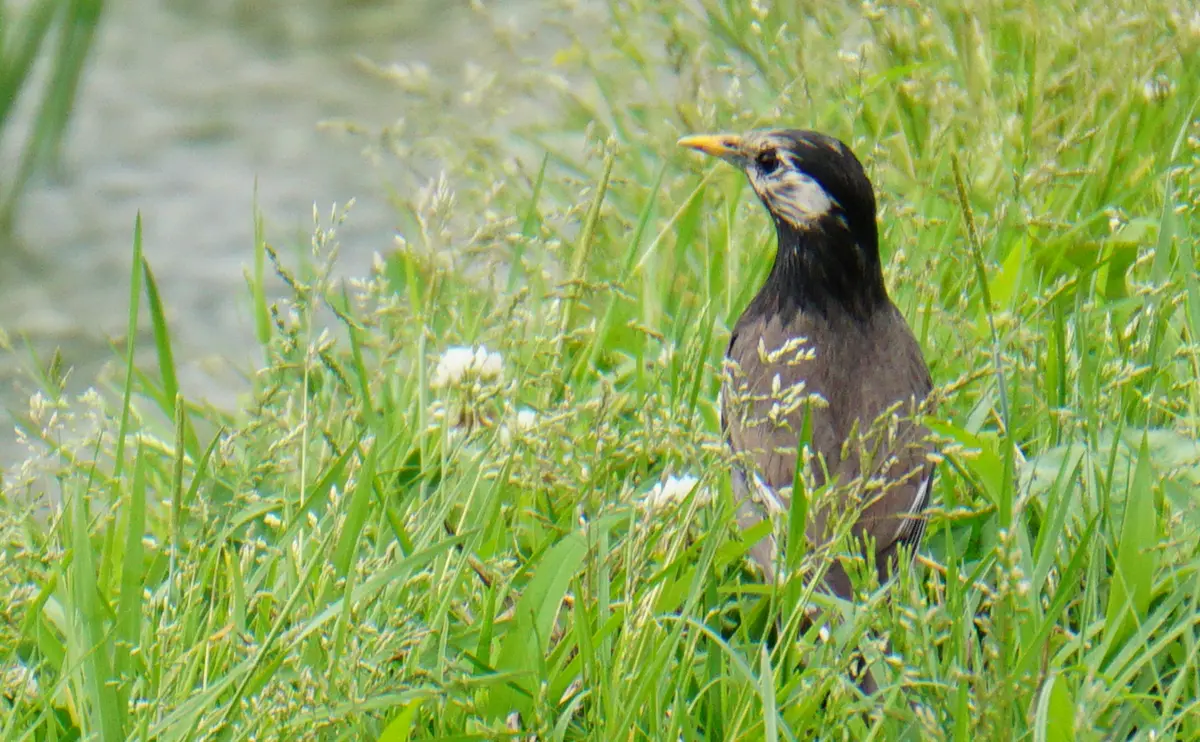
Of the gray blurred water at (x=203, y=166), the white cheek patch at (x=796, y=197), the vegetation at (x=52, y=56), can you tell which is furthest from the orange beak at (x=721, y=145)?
the vegetation at (x=52, y=56)

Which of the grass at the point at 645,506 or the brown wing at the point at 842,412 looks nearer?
the grass at the point at 645,506

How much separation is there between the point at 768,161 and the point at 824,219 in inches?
10.2

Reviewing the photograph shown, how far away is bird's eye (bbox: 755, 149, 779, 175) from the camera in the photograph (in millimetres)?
3662

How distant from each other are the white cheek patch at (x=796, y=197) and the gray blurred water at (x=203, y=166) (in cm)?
217

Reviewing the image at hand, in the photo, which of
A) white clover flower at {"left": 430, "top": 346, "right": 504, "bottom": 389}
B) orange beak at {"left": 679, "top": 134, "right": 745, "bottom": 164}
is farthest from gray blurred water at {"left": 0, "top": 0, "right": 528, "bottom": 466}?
white clover flower at {"left": 430, "top": 346, "right": 504, "bottom": 389}

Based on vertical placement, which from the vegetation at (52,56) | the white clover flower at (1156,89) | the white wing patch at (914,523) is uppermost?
the vegetation at (52,56)

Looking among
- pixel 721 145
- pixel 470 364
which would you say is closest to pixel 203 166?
pixel 721 145

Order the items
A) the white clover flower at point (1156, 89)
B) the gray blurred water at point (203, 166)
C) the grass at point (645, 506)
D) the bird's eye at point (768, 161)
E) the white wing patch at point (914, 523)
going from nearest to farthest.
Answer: the grass at point (645, 506), the white wing patch at point (914, 523), the bird's eye at point (768, 161), the white clover flower at point (1156, 89), the gray blurred water at point (203, 166)

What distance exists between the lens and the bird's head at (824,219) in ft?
11.4

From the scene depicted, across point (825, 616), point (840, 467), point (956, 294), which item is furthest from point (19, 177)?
point (956, 294)

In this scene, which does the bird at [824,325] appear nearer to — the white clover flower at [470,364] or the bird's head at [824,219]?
the bird's head at [824,219]

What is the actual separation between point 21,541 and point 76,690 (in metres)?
0.25

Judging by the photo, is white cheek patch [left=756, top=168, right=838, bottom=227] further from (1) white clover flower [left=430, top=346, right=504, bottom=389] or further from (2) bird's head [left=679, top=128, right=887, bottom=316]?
(1) white clover flower [left=430, top=346, right=504, bottom=389]

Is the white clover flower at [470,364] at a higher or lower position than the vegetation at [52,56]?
lower
